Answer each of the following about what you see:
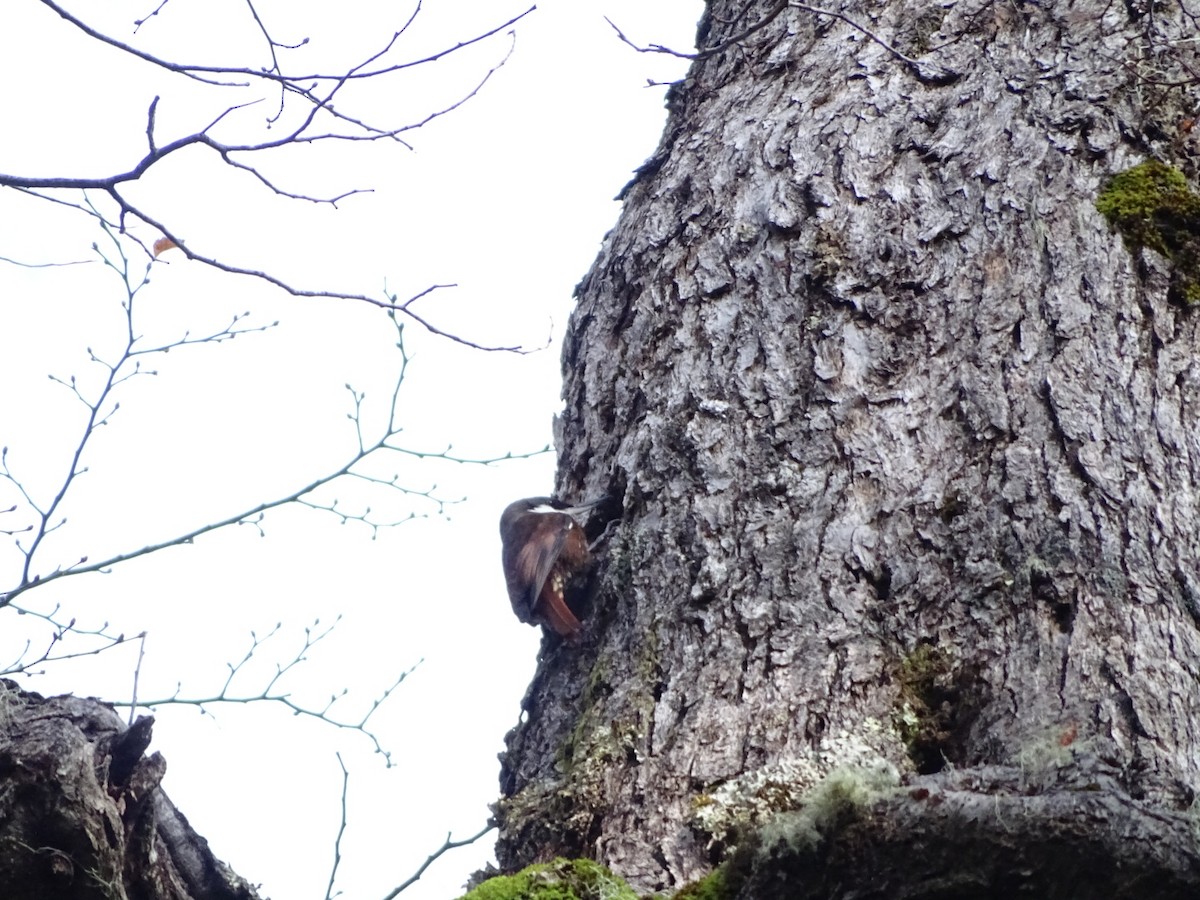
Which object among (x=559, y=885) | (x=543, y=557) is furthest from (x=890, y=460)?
(x=543, y=557)

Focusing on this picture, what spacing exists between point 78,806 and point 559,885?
35.7 inches

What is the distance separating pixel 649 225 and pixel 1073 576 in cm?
156

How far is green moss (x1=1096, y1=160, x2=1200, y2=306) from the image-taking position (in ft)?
9.11

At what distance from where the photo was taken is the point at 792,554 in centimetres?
247

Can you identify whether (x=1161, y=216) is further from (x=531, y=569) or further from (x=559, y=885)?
(x=559, y=885)

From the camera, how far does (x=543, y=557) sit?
3613 mm

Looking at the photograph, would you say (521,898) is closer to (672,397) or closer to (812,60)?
(672,397)

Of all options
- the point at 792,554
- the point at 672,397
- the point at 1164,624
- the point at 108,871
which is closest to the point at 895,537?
the point at 792,554

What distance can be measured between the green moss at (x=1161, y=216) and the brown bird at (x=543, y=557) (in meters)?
1.41

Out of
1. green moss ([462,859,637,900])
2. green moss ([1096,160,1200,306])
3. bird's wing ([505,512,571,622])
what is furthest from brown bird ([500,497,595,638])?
green moss ([1096,160,1200,306])

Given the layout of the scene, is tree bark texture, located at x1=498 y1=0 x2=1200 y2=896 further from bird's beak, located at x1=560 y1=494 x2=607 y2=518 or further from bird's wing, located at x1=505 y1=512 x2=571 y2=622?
bird's wing, located at x1=505 y1=512 x2=571 y2=622

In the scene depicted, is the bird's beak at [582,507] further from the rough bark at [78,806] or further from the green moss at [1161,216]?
the green moss at [1161,216]

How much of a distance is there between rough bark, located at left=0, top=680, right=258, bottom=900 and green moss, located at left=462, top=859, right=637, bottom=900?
77 cm

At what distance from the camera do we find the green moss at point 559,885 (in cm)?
184
